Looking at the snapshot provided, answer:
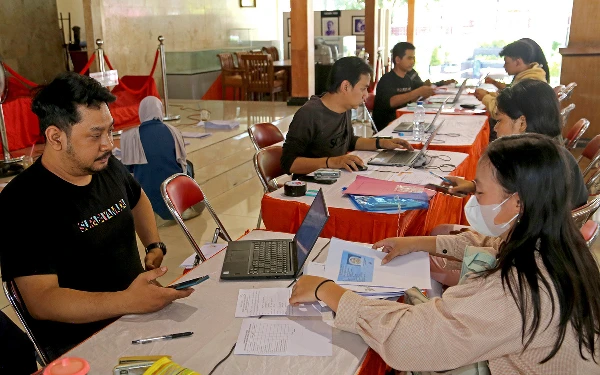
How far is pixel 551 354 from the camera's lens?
3.87 ft

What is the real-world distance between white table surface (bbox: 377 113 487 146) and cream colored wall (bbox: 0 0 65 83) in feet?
25.7

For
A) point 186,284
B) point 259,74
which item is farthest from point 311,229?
point 259,74

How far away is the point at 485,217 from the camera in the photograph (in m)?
1.42

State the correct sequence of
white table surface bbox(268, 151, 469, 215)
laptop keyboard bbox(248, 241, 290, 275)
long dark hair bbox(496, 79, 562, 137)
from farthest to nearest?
long dark hair bbox(496, 79, 562, 137)
white table surface bbox(268, 151, 469, 215)
laptop keyboard bbox(248, 241, 290, 275)

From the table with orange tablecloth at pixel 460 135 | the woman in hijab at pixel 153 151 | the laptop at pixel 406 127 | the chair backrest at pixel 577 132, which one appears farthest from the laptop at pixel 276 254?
the chair backrest at pixel 577 132

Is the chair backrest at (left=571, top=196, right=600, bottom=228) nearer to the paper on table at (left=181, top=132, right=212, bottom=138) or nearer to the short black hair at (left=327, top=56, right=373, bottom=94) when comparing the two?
the short black hair at (left=327, top=56, right=373, bottom=94)

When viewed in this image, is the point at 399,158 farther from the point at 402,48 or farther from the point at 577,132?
the point at 402,48

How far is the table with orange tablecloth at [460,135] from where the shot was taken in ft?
11.5

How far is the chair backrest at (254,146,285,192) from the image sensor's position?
3.02 metres

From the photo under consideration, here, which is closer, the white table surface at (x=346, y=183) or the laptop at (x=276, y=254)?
the laptop at (x=276, y=254)

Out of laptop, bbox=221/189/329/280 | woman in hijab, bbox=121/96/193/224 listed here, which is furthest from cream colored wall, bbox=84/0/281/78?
laptop, bbox=221/189/329/280

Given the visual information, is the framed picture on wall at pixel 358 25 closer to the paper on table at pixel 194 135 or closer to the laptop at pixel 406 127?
the paper on table at pixel 194 135

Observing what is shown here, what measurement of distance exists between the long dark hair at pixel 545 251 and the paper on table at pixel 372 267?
→ 1.31 feet

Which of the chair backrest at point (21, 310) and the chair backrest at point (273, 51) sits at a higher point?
the chair backrest at point (273, 51)
